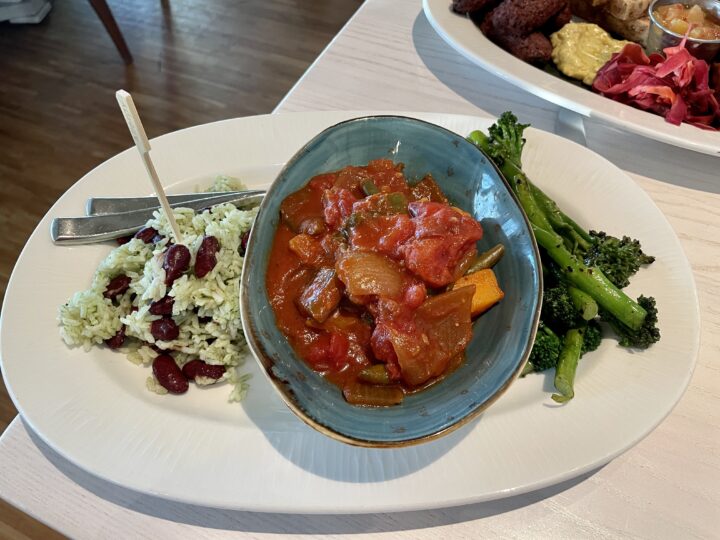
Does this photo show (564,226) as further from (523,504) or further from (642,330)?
(523,504)

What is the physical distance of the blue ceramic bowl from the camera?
4.55 ft

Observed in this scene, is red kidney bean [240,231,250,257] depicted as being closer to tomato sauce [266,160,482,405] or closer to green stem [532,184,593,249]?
tomato sauce [266,160,482,405]

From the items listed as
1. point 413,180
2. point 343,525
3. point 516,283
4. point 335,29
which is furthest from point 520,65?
point 335,29

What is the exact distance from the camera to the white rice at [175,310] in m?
1.75

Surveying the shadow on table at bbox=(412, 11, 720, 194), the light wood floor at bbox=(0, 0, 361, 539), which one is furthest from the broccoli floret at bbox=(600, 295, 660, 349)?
the light wood floor at bbox=(0, 0, 361, 539)

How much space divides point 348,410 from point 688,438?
1053mm

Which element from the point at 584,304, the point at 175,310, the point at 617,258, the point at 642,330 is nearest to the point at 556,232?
the point at 617,258

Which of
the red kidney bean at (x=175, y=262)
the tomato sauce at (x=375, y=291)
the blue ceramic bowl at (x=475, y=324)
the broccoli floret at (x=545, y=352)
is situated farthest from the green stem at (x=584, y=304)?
the red kidney bean at (x=175, y=262)

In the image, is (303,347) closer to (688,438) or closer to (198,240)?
(198,240)

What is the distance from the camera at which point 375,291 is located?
1562 millimetres

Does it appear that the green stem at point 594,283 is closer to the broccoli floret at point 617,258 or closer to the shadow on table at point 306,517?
the broccoli floret at point 617,258

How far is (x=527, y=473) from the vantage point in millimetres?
1491

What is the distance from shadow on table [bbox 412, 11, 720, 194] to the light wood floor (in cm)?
241

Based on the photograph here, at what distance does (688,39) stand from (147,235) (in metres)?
2.54
